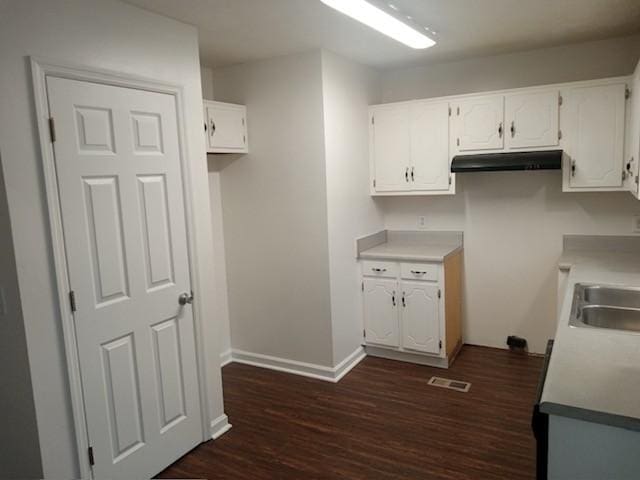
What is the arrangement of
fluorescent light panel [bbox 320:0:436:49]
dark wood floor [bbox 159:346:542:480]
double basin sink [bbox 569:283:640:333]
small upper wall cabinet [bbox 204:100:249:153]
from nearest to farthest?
fluorescent light panel [bbox 320:0:436:49]
double basin sink [bbox 569:283:640:333]
dark wood floor [bbox 159:346:542:480]
small upper wall cabinet [bbox 204:100:249:153]

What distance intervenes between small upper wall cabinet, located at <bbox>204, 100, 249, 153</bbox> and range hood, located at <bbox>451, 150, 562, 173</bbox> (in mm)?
1687

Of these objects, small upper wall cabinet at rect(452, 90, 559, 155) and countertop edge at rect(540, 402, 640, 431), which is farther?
small upper wall cabinet at rect(452, 90, 559, 155)

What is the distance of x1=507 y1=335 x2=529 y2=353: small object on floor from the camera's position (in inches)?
161

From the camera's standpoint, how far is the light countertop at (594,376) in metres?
1.38

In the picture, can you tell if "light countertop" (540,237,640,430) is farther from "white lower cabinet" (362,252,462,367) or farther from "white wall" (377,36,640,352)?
"white wall" (377,36,640,352)

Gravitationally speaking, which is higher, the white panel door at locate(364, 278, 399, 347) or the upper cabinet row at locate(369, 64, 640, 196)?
the upper cabinet row at locate(369, 64, 640, 196)

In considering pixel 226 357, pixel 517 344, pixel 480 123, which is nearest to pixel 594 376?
pixel 480 123

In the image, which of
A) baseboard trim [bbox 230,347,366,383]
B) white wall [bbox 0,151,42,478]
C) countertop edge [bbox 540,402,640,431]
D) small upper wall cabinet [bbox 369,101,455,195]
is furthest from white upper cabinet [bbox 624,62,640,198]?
white wall [bbox 0,151,42,478]

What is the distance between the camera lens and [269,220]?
12.6ft

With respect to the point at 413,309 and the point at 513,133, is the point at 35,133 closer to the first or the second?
the point at 413,309

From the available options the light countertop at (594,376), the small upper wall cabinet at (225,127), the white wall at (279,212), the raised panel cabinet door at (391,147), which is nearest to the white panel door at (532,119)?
the raised panel cabinet door at (391,147)

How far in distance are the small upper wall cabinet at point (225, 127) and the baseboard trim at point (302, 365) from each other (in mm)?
1749

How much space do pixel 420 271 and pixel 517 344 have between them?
1.14m

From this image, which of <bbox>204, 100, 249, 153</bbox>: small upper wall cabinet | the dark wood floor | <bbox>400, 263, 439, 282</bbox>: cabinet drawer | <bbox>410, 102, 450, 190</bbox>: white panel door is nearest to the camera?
the dark wood floor
